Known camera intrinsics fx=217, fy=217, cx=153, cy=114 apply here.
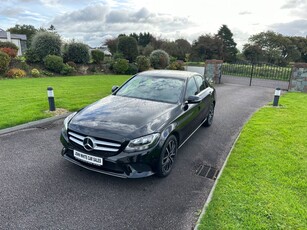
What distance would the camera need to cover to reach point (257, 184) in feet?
10.5

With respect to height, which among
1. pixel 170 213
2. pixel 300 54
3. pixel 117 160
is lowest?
pixel 170 213

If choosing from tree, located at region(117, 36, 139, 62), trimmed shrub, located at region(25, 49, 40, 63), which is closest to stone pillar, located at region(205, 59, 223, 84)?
tree, located at region(117, 36, 139, 62)

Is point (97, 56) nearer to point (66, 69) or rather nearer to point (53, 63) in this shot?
point (66, 69)

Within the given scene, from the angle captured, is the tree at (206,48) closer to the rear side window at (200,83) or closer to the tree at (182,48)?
the tree at (182,48)

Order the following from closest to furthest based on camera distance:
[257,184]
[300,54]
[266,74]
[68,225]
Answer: [68,225], [257,184], [266,74], [300,54]

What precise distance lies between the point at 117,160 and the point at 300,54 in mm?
43041

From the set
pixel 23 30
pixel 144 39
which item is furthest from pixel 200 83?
pixel 23 30

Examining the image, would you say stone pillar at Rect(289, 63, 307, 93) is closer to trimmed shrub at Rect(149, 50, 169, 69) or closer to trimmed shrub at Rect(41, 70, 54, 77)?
trimmed shrub at Rect(149, 50, 169, 69)

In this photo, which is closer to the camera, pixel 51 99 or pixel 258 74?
pixel 51 99

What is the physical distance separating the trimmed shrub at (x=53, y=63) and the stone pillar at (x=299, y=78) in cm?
1492

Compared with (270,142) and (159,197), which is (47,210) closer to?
(159,197)

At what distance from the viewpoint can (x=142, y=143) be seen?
2.96m

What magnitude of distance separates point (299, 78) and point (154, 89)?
11.6 meters

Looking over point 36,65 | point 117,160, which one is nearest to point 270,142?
point 117,160
